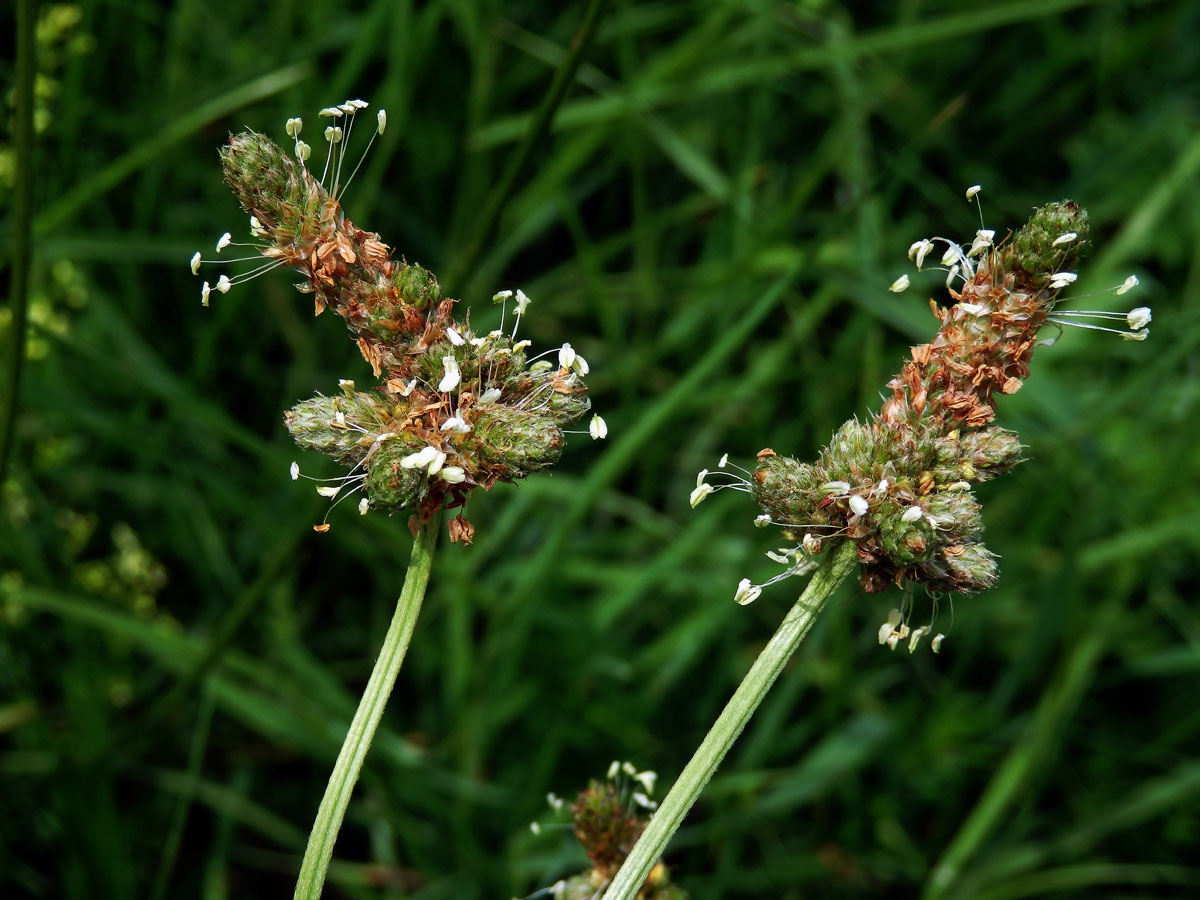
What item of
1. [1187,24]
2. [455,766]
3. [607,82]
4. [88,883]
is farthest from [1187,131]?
[88,883]

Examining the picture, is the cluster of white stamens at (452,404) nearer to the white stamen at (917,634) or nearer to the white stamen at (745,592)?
the white stamen at (745,592)

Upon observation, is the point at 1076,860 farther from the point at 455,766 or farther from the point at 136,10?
the point at 136,10

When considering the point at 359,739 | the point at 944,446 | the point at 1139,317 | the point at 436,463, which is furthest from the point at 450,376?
the point at 1139,317

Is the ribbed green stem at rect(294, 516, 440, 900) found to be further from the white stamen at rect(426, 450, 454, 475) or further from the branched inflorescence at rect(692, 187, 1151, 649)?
the branched inflorescence at rect(692, 187, 1151, 649)

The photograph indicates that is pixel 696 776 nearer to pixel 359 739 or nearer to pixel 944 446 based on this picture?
pixel 359 739

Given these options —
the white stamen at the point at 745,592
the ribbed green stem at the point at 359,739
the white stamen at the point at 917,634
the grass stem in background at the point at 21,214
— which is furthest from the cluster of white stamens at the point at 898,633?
the grass stem in background at the point at 21,214

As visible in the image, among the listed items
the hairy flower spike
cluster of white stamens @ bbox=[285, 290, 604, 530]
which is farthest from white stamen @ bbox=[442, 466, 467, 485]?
the hairy flower spike
